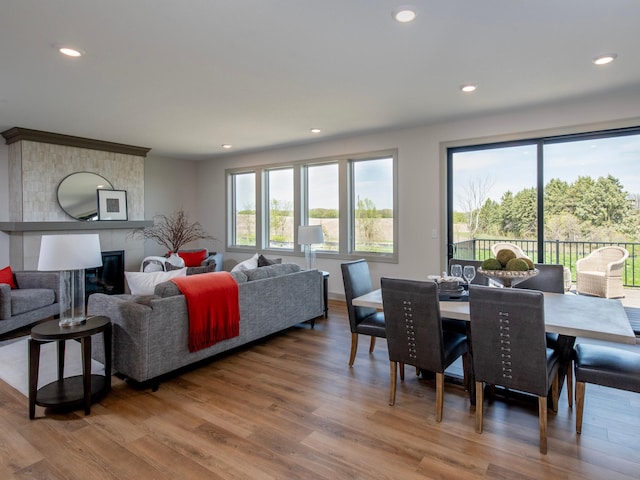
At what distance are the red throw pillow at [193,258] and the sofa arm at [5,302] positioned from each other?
2.67 meters

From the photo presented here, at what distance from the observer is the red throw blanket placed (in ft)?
10.5

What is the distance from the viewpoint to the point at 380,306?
2.80 meters

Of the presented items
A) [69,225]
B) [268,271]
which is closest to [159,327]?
[268,271]

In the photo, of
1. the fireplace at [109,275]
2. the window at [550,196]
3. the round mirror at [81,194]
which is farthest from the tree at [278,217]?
the window at [550,196]

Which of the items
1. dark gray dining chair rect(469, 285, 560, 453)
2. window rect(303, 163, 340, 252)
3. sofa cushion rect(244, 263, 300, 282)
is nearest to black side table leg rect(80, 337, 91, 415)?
sofa cushion rect(244, 263, 300, 282)

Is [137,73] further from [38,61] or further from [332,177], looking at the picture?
[332,177]

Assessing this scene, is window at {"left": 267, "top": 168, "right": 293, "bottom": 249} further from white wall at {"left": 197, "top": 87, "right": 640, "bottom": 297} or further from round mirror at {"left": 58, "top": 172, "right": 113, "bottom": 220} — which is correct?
round mirror at {"left": 58, "top": 172, "right": 113, "bottom": 220}

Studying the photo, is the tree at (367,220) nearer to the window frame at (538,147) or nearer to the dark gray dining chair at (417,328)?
the window frame at (538,147)

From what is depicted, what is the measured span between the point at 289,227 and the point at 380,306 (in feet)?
14.3

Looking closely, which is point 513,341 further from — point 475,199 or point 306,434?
point 475,199

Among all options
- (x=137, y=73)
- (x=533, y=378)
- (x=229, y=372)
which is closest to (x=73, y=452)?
(x=229, y=372)

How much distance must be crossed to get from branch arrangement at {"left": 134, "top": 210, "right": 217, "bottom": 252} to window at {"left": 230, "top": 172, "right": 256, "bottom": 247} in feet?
2.02

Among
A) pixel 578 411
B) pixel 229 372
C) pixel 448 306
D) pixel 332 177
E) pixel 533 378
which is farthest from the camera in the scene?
pixel 332 177

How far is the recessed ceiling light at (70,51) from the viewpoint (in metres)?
2.89
